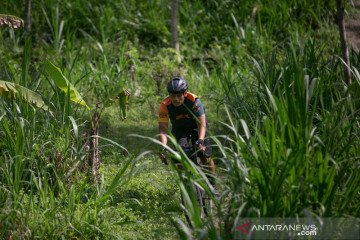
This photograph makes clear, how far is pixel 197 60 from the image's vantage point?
10039mm

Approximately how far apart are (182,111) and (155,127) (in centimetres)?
288

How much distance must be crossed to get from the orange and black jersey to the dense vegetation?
1.22ft

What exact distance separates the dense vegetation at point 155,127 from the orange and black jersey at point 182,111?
37 centimetres

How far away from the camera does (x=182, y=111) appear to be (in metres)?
4.73

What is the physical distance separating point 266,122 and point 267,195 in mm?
510

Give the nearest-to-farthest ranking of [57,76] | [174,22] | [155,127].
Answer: [57,76]
[155,127]
[174,22]

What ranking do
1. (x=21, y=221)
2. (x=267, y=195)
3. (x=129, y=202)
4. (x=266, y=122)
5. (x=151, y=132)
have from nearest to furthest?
(x=267, y=195) → (x=266, y=122) → (x=21, y=221) → (x=129, y=202) → (x=151, y=132)

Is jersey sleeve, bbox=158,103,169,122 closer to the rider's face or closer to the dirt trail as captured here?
the rider's face

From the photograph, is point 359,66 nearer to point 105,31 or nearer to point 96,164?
point 96,164

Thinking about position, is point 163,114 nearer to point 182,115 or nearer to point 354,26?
point 182,115

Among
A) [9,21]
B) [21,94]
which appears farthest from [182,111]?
[9,21]

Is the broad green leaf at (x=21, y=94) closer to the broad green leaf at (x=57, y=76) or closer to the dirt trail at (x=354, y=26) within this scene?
the broad green leaf at (x=57, y=76)

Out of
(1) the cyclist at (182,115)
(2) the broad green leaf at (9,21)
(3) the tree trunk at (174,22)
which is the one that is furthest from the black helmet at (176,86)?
(3) the tree trunk at (174,22)

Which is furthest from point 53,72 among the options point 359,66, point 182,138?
point 359,66
